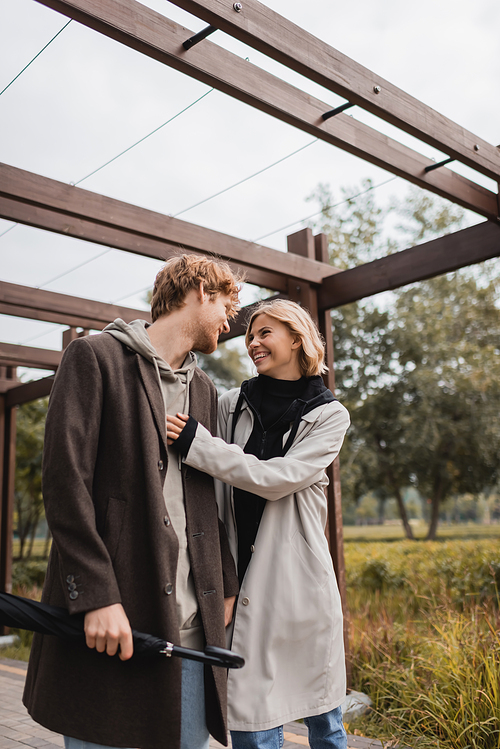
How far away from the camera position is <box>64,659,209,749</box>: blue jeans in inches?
59.6

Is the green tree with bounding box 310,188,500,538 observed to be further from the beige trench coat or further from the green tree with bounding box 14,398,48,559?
the beige trench coat

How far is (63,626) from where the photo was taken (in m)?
1.26

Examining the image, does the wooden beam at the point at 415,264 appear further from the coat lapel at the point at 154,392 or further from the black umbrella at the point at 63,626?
the black umbrella at the point at 63,626

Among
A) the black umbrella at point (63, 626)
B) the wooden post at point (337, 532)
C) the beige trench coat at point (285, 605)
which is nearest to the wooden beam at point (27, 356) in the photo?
the wooden post at point (337, 532)

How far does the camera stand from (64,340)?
6027 mm

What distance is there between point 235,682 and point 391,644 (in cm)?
250

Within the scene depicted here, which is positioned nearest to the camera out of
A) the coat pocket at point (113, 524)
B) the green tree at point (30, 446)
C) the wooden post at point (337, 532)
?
the coat pocket at point (113, 524)

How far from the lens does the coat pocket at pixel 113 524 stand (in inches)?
54.2

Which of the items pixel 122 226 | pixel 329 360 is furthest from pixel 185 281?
pixel 329 360

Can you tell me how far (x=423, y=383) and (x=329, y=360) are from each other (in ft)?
23.1

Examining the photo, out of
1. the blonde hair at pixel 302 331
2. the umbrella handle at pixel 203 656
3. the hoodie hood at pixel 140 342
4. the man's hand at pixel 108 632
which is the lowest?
the umbrella handle at pixel 203 656

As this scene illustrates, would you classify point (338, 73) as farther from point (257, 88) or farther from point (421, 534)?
point (421, 534)

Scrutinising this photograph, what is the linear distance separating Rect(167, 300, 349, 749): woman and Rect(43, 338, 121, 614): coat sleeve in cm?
29

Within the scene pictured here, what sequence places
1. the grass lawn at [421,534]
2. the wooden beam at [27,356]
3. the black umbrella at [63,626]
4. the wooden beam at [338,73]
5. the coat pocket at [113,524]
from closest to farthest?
the black umbrella at [63,626] → the coat pocket at [113,524] → the wooden beam at [338,73] → the wooden beam at [27,356] → the grass lawn at [421,534]
